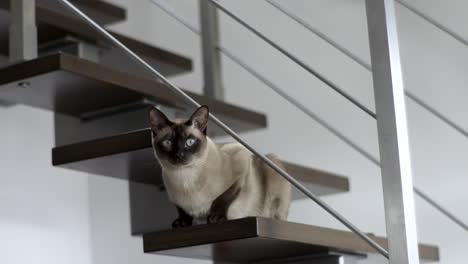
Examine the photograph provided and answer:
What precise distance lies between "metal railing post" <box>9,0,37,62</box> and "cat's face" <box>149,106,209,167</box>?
1.09ft

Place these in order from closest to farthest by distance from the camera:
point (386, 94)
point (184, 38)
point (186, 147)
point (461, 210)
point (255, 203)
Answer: point (386, 94)
point (186, 147)
point (255, 203)
point (461, 210)
point (184, 38)

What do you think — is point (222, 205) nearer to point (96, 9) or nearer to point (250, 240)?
point (250, 240)

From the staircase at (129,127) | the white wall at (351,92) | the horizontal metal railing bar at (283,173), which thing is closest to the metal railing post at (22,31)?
the staircase at (129,127)

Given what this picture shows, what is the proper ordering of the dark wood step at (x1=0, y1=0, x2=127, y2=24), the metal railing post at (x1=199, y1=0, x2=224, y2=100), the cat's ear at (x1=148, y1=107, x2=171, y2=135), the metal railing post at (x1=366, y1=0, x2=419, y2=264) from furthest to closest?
the metal railing post at (x1=199, y1=0, x2=224, y2=100), the dark wood step at (x1=0, y1=0, x2=127, y2=24), the cat's ear at (x1=148, y1=107, x2=171, y2=135), the metal railing post at (x1=366, y1=0, x2=419, y2=264)

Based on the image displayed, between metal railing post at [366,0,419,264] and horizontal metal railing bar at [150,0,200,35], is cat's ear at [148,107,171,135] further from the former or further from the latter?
horizontal metal railing bar at [150,0,200,35]

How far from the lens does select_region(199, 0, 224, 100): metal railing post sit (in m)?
2.54

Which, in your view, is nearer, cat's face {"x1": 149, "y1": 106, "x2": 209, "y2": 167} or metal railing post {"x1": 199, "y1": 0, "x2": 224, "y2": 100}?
cat's face {"x1": 149, "y1": 106, "x2": 209, "y2": 167}

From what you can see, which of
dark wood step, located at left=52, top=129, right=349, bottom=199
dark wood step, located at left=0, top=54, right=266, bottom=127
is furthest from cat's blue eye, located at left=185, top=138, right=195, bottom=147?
dark wood step, located at left=0, top=54, right=266, bottom=127

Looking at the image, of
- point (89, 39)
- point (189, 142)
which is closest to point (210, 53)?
point (89, 39)

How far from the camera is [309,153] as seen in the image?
2879 mm

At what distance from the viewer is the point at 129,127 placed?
6.73 feet

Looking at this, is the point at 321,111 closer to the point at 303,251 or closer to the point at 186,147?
the point at 303,251

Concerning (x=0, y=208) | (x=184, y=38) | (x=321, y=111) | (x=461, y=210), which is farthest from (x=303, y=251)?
(x=184, y=38)

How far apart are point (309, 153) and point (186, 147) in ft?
4.08
